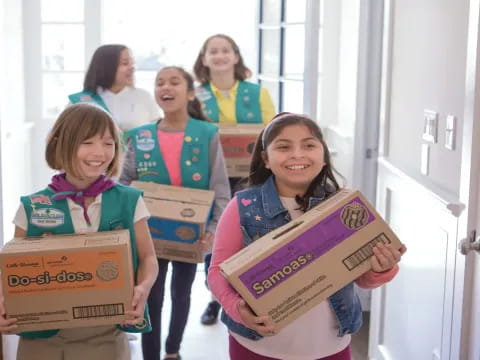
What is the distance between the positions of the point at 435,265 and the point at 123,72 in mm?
1898

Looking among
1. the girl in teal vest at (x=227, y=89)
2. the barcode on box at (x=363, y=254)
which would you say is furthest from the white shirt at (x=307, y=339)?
the girl in teal vest at (x=227, y=89)

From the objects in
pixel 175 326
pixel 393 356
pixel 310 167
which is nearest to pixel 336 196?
pixel 310 167

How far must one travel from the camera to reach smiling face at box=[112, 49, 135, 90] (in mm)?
3594

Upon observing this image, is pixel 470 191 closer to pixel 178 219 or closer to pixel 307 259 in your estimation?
pixel 307 259

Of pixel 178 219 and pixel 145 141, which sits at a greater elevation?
pixel 145 141

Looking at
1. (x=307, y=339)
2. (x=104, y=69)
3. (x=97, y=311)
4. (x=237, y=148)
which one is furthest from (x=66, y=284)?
(x=104, y=69)

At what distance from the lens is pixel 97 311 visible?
1702 millimetres

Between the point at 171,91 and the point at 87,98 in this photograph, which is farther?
the point at 87,98

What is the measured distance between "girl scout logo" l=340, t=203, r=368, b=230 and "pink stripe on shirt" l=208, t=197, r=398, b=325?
138 millimetres

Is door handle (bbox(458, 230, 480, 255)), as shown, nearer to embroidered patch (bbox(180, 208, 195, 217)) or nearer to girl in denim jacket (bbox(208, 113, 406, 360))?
girl in denim jacket (bbox(208, 113, 406, 360))

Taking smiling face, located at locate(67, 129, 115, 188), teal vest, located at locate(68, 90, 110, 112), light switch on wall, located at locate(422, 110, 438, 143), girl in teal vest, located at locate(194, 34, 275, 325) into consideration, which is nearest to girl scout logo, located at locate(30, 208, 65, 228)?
smiling face, located at locate(67, 129, 115, 188)

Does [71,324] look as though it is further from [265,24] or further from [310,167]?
[265,24]

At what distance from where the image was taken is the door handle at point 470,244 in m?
1.93

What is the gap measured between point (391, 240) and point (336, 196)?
0.16 meters
